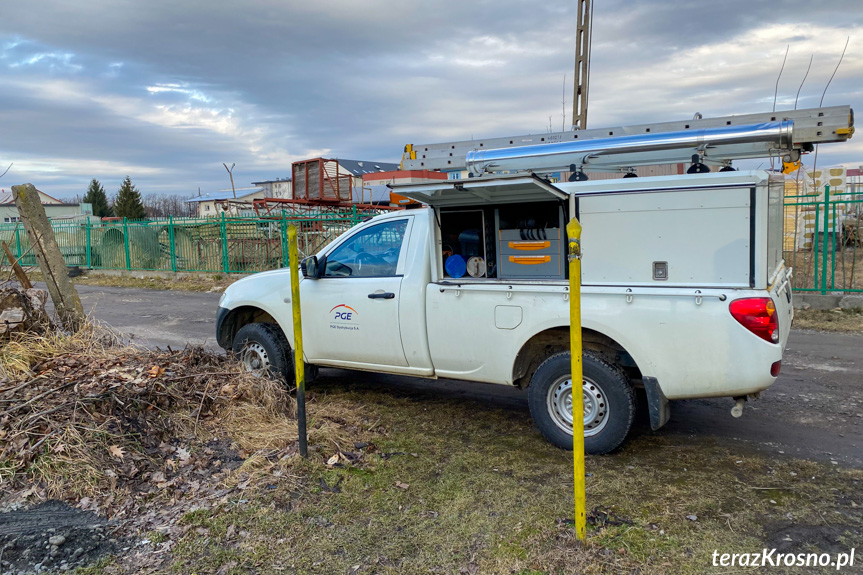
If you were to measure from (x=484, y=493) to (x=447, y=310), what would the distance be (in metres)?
1.65

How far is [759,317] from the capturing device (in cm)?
411

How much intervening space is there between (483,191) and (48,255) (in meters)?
5.18

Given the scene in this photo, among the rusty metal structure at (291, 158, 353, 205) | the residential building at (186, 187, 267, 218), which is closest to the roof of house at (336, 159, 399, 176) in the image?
the residential building at (186, 187, 267, 218)

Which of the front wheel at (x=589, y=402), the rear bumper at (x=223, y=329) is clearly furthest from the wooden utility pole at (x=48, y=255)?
the front wheel at (x=589, y=402)

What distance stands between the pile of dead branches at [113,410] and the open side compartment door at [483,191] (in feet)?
7.28

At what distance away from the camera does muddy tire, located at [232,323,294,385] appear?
20.4ft

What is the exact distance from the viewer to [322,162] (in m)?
23.1

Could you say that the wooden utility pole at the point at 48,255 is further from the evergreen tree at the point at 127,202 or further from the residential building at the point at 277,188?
the residential building at the point at 277,188

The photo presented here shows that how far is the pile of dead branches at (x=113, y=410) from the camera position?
427 centimetres

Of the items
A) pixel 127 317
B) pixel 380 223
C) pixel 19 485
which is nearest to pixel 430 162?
pixel 380 223

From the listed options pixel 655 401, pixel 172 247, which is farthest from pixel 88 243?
pixel 655 401

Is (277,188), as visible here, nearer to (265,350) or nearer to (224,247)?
(224,247)

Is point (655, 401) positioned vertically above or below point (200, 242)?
below

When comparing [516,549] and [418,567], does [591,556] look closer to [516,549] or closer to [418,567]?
[516,549]
